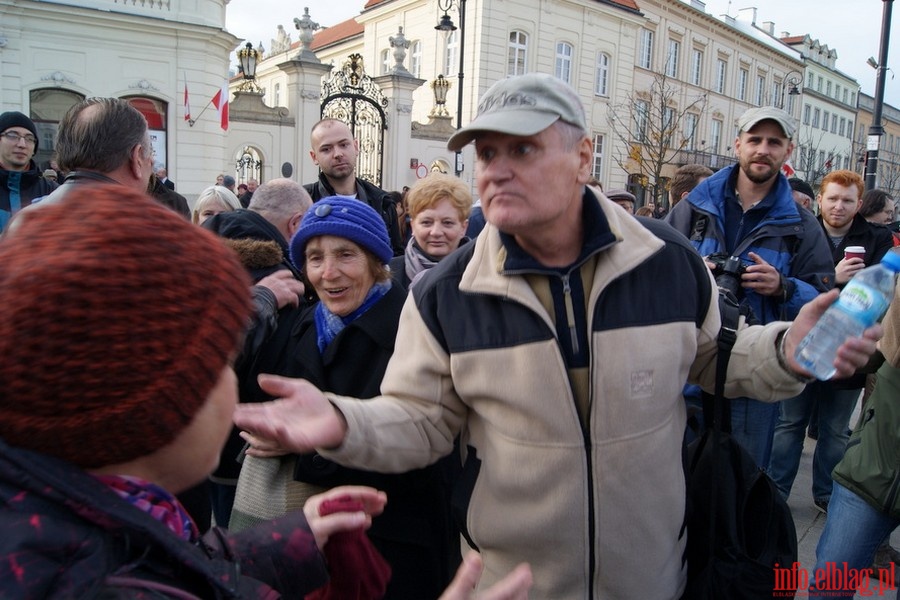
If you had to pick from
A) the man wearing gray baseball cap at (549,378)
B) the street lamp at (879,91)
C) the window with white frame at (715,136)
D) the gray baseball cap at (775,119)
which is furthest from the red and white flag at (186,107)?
the window with white frame at (715,136)

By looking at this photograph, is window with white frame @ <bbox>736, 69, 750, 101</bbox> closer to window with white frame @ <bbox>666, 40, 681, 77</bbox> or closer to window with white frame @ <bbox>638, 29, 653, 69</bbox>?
window with white frame @ <bbox>666, 40, 681, 77</bbox>

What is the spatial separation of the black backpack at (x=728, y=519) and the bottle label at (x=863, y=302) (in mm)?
Result: 316

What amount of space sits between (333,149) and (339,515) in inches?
157

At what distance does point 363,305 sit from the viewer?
2.71 m

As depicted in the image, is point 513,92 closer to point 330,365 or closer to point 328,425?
point 328,425

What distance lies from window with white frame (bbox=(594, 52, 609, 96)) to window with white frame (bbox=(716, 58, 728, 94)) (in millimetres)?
12844

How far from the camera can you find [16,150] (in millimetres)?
4652

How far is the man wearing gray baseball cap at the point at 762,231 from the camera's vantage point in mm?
3328

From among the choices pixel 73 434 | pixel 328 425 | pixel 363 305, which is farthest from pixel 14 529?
pixel 363 305

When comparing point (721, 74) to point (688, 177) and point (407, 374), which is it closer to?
point (688, 177)

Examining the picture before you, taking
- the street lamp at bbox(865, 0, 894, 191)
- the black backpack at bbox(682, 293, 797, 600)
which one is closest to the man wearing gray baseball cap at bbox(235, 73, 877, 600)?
the black backpack at bbox(682, 293, 797, 600)

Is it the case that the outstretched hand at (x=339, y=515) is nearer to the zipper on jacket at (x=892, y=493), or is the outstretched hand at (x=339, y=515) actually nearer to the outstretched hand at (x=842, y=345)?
the outstretched hand at (x=842, y=345)

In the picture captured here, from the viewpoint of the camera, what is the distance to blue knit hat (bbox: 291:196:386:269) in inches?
106

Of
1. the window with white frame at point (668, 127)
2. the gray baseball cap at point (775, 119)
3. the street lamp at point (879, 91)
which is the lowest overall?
the gray baseball cap at point (775, 119)
